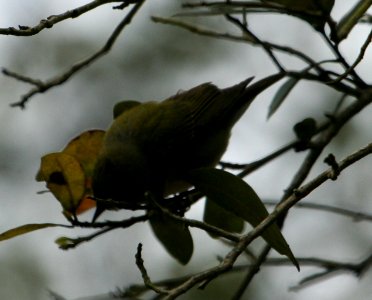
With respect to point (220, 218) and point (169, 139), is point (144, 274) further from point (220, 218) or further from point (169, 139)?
point (169, 139)

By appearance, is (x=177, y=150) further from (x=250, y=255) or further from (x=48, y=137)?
(x=48, y=137)

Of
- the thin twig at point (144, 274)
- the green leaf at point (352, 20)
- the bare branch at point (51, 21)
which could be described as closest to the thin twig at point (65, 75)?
the bare branch at point (51, 21)

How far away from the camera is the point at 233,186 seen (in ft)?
9.59

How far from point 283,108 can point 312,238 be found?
1.33 metres

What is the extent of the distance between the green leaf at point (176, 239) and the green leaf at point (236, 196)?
1.10ft

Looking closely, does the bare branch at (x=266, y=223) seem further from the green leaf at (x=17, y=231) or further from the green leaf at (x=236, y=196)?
the green leaf at (x=17, y=231)

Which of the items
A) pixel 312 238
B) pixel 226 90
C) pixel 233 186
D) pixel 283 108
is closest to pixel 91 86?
pixel 283 108

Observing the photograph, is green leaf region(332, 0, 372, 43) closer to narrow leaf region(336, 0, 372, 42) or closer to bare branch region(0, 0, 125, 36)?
narrow leaf region(336, 0, 372, 42)

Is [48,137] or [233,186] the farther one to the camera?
[48,137]

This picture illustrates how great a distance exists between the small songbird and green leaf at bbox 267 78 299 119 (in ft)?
1.35

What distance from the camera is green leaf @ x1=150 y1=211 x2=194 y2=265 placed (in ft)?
11.1

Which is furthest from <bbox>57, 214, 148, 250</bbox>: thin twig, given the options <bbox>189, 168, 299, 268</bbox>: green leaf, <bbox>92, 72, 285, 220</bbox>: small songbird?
<bbox>92, 72, 285, 220</bbox>: small songbird

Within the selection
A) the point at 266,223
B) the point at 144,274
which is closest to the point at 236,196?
the point at 266,223

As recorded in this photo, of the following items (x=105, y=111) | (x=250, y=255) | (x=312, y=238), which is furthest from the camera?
(x=105, y=111)
